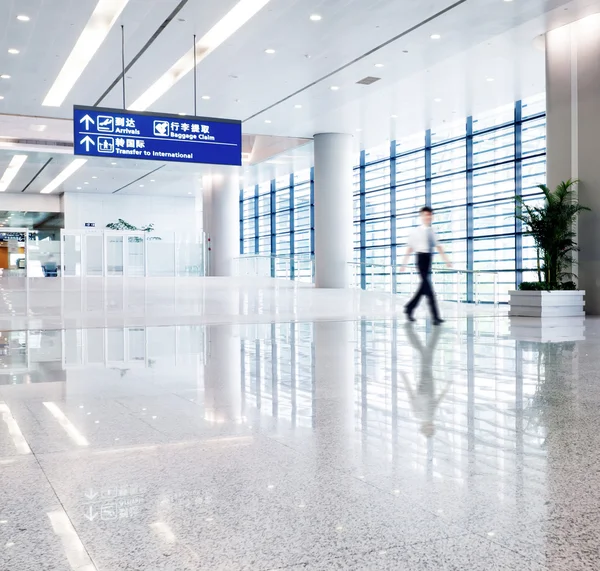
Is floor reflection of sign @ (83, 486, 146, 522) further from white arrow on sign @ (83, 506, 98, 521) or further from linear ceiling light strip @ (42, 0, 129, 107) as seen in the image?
linear ceiling light strip @ (42, 0, 129, 107)

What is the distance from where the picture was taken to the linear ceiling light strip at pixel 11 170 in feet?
97.2

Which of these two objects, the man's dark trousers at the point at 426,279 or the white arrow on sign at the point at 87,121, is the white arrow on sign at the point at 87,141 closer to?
the white arrow on sign at the point at 87,121

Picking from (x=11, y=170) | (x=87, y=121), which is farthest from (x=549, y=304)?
(x=11, y=170)

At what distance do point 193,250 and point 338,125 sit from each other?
45.7ft

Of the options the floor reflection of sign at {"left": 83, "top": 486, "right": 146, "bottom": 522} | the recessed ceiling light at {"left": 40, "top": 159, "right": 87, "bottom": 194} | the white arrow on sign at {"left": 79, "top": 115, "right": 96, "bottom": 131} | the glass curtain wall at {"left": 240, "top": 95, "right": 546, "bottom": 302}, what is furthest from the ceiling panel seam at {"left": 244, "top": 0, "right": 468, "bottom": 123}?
the floor reflection of sign at {"left": 83, "top": 486, "right": 146, "bottom": 522}

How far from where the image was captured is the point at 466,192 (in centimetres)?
2450

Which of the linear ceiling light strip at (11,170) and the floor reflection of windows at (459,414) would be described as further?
the linear ceiling light strip at (11,170)

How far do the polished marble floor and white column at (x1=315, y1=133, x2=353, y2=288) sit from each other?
18643 millimetres

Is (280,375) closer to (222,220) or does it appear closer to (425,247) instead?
(425,247)

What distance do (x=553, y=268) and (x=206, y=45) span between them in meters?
9.24

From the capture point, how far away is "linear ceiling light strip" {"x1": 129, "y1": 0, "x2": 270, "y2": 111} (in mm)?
13709

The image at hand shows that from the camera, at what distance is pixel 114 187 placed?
3922 cm

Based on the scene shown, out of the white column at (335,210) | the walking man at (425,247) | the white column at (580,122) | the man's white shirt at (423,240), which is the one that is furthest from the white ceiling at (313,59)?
the man's white shirt at (423,240)

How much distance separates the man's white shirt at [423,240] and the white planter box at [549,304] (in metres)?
3.36
